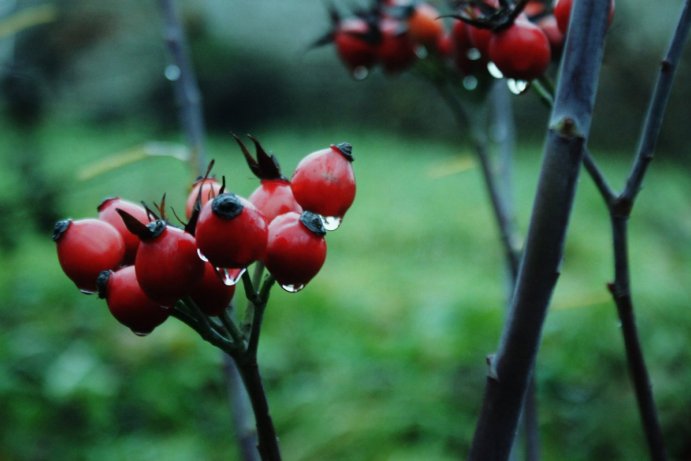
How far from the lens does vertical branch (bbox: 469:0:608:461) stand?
45 cm

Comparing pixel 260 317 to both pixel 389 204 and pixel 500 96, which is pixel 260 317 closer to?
pixel 500 96

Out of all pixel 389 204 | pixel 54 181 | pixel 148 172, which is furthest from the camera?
pixel 148 172

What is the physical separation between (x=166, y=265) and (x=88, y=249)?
0.28 feet

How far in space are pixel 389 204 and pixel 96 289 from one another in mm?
3528

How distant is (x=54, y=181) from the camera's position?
2.03 m

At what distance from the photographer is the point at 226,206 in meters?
0.45

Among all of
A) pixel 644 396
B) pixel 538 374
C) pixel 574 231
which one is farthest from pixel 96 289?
pixel 574 231

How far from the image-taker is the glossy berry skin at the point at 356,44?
95 centimetres

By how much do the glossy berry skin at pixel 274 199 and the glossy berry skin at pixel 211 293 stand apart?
6 cm

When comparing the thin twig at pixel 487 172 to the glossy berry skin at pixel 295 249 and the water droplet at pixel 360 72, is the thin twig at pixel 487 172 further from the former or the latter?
the glossy berry skin at pixel 295 249

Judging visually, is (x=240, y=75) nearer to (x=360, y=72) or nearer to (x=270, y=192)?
(x=360, y=72)

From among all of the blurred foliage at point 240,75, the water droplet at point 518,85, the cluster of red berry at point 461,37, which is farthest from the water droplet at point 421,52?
the blurred foliage at point 240,75

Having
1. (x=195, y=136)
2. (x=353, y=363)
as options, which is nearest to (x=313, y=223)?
(x=195, y=136)

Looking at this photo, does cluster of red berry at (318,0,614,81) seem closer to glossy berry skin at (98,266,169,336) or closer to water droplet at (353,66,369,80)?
water droplet at (353,66,369,80)
